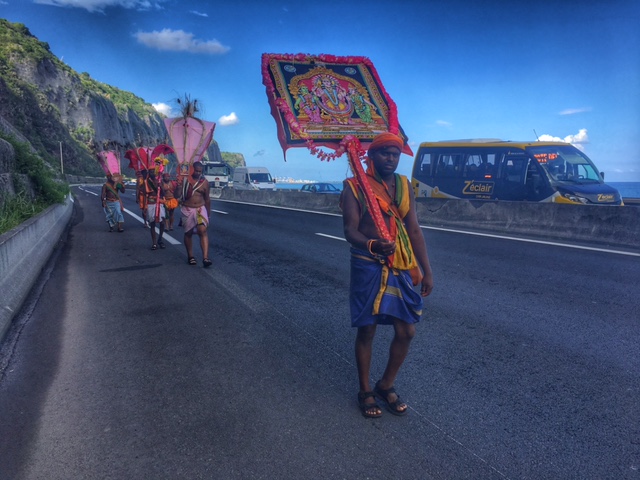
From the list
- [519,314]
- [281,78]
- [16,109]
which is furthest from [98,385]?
[16,109]

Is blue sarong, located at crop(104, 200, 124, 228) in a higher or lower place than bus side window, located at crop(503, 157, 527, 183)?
lower

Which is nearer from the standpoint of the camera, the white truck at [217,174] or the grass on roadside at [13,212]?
the grass on roadside at [13,212]

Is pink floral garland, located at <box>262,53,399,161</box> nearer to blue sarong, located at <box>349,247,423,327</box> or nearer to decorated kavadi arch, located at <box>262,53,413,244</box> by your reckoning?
decorated kavadi arch, located at <box>262,53,413,244</box>

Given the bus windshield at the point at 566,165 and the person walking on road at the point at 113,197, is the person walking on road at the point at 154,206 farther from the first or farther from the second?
the bus windshield at the point at 566,165

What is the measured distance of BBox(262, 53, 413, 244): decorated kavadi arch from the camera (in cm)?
306

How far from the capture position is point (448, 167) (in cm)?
1839

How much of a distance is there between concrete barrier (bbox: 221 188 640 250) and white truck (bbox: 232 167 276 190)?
2233cm

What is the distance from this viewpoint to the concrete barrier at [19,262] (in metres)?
5.01

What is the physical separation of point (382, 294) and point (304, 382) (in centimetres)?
113

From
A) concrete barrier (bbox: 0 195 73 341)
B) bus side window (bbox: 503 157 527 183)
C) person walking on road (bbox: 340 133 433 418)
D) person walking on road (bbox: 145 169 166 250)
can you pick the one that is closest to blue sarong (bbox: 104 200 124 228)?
person walking on road (bbox: 145 169 166 250)

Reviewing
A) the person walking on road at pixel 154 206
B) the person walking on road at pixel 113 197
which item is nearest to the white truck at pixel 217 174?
the person walking on road at pixel 113 197

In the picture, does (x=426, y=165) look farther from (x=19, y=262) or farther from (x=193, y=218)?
(x=19, y=262)

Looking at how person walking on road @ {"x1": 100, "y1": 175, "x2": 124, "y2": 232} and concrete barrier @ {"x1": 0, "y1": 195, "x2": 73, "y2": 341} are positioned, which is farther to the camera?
person walking on road @ {"x1": 100, "y1": 175, "x2": 124, "y2": 232}

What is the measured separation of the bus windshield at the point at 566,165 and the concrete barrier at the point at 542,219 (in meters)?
3.22
